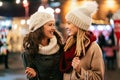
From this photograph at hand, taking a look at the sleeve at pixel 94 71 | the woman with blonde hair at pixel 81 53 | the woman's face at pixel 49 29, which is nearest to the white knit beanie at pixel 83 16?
the woman with blonde hair at pixel 81 53

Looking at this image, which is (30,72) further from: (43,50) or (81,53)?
(81,53)

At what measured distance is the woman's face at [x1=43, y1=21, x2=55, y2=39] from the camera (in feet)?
11.9

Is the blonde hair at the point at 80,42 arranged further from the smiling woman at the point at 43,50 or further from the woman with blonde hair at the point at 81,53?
the smiling woman at the point at 43,50

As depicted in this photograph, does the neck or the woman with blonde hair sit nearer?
the woman with blonde hair

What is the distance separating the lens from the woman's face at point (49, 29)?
143 inches

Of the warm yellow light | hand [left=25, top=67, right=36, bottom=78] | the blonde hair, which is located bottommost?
hand [left=25, top=67, right=36, bottom=78]

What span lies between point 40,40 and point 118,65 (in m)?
13.3

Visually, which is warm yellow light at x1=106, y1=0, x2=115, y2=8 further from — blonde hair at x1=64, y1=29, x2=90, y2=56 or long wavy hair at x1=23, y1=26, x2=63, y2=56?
blonde hair at x1=64, y1=29, x2=90, y2=56

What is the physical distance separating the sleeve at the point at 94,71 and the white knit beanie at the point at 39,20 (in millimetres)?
632

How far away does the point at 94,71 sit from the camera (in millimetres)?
3426

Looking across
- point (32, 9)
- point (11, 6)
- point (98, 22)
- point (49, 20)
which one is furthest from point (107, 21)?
point (49, 20)

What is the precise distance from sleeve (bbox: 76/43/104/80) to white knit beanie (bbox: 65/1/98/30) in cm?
31

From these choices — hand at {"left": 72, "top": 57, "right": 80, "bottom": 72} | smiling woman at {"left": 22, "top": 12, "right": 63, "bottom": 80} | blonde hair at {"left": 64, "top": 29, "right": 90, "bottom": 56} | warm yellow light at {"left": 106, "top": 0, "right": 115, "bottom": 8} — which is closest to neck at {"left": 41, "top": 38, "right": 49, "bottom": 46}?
smiling woman at {"left": 22, "top": 12, "right": 63, "bottom": 80}

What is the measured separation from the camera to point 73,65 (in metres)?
3.33
